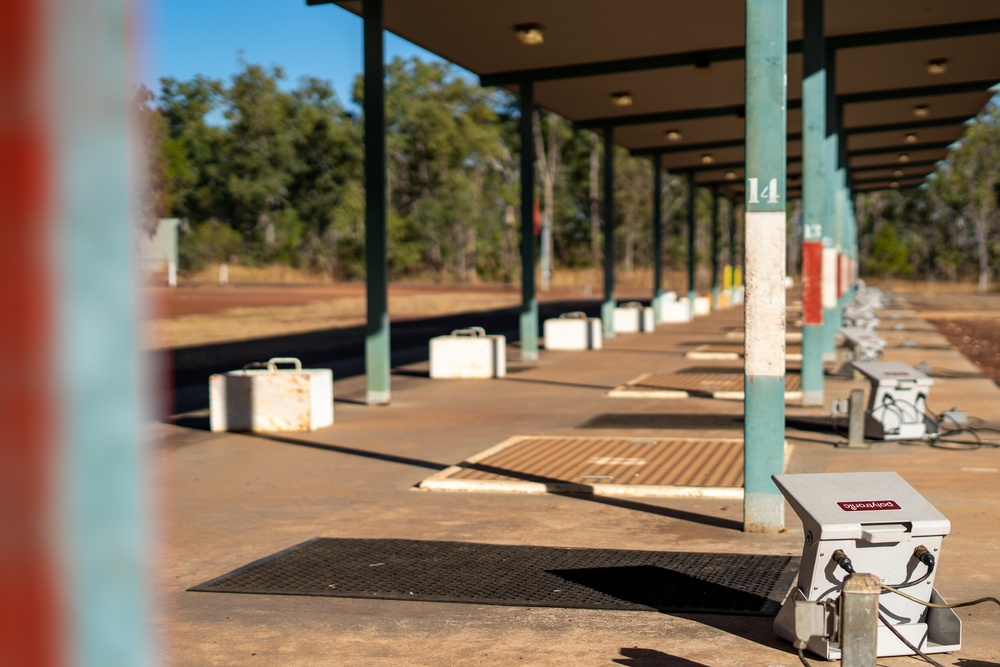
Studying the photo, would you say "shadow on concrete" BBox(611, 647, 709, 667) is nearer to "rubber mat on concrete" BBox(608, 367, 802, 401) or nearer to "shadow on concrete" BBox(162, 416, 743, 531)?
"shadow on concrete" BBox(162, 416, 743, 531)

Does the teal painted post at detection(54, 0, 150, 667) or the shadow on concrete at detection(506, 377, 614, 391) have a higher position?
the teal painted post at detection(54, 0, 150, 667)

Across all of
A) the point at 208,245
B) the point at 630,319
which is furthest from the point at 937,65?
the point at 208,245

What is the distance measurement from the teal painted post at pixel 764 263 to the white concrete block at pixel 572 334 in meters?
17.9

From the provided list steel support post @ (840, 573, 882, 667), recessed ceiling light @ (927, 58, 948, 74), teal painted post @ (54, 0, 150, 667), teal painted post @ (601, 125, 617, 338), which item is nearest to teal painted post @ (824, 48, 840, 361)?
recessed ceiling light @ (927, 58, 948, 74)

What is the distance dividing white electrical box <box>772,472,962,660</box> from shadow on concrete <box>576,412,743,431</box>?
25.9ft

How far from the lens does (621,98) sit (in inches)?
961

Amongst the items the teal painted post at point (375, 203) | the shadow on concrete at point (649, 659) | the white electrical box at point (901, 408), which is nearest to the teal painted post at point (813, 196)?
the white electrical box at point (901, 408)

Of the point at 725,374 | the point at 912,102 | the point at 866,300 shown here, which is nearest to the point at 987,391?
the point at 725,374

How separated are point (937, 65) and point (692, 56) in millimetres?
4828

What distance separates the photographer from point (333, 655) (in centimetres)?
540

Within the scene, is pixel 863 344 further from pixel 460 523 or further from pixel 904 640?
pixel 904 640

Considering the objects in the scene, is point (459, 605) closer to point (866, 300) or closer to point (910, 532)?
point (910, 532)

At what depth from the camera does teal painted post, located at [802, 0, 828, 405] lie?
15.0 metres

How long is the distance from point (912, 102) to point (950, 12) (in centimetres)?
975
